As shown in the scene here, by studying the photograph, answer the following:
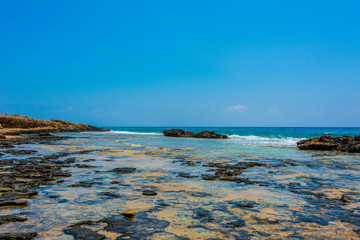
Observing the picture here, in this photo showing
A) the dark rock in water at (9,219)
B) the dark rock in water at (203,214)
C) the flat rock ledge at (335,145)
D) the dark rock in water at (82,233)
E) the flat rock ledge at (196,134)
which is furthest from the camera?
the flat rock ledge at (196,134)

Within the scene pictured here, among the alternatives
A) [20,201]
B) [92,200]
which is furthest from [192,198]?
[20,201]

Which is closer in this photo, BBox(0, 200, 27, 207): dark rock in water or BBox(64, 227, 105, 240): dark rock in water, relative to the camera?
BBox(64, 227, 105, 240): dark rock in water

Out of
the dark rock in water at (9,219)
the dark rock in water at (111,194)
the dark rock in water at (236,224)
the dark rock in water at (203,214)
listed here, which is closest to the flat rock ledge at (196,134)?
the dark rock in water at (111,194)

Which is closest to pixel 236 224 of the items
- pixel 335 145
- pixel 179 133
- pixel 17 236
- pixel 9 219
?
pixel 17 236

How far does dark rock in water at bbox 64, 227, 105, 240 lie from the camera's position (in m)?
3.80

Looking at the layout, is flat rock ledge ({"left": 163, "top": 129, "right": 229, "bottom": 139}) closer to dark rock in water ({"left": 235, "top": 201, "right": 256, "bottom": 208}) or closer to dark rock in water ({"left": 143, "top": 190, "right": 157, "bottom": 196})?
dark rock in water ({"left": 143, "top": 190, "right": 157, "bottom": 196})

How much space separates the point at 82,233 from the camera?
155 inches

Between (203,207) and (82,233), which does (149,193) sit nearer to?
(203,207)

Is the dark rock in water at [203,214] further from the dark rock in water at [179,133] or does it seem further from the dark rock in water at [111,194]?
the dark rock in water at [179,133]

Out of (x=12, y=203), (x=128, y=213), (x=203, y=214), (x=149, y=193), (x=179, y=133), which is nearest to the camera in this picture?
(x=128, y=213)

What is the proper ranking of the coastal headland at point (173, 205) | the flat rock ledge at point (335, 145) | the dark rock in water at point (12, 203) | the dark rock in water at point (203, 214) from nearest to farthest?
the coastal headland at point (173, 205), the dark rock in water at point (203, 214), the dark rock in water at point (12, 203), the flat rock ledge at point (335, 145)

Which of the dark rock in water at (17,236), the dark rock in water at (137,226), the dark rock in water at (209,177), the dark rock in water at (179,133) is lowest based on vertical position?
the dark rock in water at (209,177)

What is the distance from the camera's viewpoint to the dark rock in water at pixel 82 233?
380 cm

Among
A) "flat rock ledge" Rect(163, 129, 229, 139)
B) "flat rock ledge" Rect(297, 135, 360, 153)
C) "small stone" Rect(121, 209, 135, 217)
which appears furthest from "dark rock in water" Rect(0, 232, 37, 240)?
"flat rock ledge" Rect(163, 129, 229, 139)
